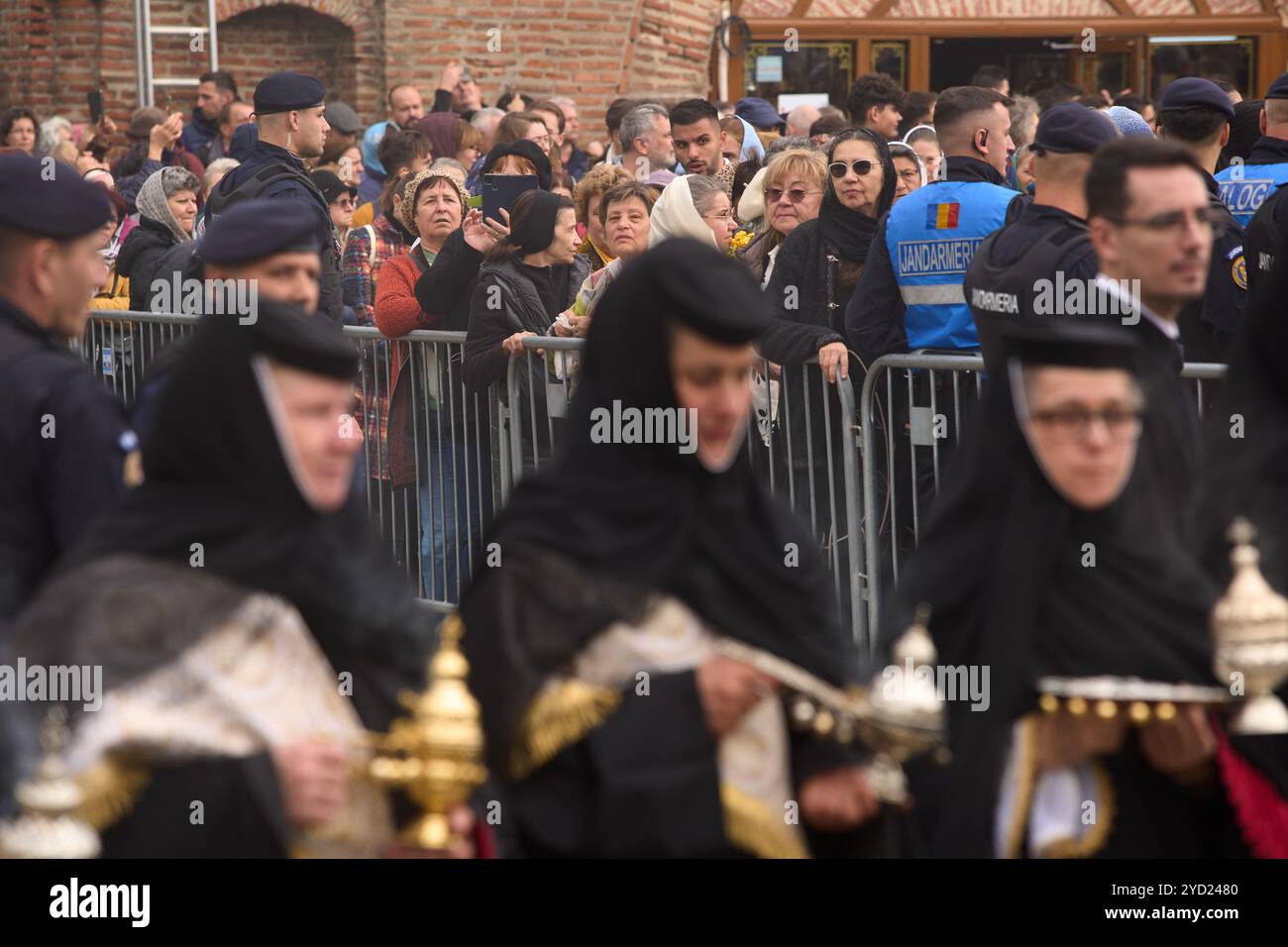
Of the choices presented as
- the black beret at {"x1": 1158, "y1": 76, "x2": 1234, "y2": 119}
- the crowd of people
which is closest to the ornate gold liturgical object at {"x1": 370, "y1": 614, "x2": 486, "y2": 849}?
the crowd of people

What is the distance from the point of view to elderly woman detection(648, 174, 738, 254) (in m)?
7.91

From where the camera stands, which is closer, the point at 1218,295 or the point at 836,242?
the point at 1218,295

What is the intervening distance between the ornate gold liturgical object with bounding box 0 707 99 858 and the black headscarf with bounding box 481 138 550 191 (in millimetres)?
6972

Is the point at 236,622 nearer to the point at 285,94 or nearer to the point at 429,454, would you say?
the point at 429,454

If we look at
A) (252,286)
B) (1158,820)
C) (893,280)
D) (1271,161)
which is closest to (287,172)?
(893,280)

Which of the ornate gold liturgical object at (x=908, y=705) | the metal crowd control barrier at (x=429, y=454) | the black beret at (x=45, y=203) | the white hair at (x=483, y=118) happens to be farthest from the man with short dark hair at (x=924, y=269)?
the white hair at (x=483, y=118)

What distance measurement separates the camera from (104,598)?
312cm

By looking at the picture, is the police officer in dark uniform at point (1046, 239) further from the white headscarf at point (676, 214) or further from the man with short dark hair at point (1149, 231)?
the white headscarf at point (676, 214)

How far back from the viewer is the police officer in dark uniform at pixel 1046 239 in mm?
6203

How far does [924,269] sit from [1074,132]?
3.15ft

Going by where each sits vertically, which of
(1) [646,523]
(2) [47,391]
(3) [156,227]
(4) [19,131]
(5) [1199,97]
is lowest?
(1) [646,523]

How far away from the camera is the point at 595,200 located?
8.85 metres

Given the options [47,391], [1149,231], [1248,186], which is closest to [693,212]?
[1248,186]
